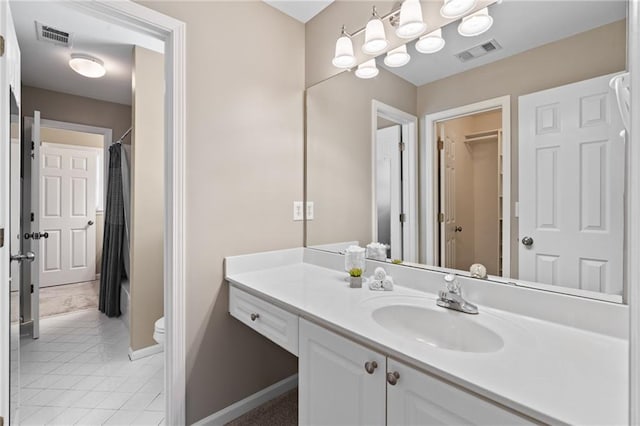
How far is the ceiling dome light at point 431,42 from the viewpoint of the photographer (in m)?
1.38

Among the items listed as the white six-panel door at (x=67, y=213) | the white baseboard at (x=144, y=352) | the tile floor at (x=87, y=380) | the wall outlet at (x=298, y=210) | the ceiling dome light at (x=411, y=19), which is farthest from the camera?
the white six-panel door at (x=67, y=213)

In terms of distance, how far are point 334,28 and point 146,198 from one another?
1.86 m

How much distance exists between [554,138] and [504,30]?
1.57 feet

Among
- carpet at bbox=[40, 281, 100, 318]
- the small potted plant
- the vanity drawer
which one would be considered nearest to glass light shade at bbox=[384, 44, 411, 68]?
the small potted plant

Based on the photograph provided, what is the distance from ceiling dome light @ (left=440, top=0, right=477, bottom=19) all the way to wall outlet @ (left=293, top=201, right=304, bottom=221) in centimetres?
124

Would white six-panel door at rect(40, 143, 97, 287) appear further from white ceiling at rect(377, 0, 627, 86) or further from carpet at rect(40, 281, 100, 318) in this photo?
white ceiling at rect(377, 0, 627, 86)

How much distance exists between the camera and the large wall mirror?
0.97 m

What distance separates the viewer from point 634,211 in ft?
1.52

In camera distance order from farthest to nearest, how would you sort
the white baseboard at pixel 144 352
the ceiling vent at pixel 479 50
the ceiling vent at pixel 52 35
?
the white baseboard at pixel 144 352 < the ceiling vent at pixel 52 35 < the ceiling vent at pixel 479 50

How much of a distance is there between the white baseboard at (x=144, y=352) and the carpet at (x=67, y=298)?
63.7 inches

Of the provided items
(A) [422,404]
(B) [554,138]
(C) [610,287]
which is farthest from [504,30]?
(A) [422,404]

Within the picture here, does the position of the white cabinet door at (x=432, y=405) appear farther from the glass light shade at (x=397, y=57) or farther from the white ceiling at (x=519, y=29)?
the glass light shade at (x=397, y=57)

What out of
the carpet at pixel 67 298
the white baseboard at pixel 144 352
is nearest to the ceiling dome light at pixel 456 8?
the white baseboard at pixel 144 352

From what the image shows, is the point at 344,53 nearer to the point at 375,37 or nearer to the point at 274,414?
the point at 375,37
